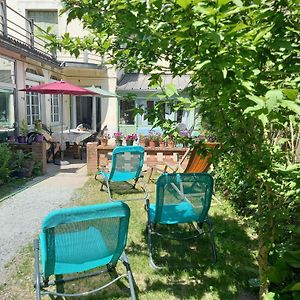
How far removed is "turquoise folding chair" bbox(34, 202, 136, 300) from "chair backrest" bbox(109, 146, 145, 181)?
353cm

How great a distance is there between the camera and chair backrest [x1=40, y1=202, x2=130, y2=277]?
8.30 feet

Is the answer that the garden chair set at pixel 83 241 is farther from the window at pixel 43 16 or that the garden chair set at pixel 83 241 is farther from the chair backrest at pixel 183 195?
the window at pixel 43 16

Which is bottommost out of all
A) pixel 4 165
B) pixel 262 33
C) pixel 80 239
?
pixel 4 165

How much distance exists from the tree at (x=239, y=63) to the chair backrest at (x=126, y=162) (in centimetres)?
362

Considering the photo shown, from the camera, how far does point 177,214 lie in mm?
4051

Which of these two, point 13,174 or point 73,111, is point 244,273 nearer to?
point 13,174

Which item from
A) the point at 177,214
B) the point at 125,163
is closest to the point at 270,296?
the point at 177,214

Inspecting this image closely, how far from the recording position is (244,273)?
3.55 m

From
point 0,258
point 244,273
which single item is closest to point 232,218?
point 244,273

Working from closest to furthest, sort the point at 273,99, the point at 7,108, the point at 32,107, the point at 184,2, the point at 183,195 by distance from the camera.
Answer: the point at 273,99 → the point at 184,2 → the point at 183,195 → the point at 7,108 → the point at 32,107

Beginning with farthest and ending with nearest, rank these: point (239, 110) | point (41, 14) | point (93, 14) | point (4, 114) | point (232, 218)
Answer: point (41, 14) < point (4, 114) < point (232, 218) < point (93, 14) < point (239, 110)

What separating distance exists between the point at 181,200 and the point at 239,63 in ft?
8.93

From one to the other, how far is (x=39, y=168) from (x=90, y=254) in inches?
242

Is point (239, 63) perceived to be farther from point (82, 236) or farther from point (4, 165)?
point (4, 165)
